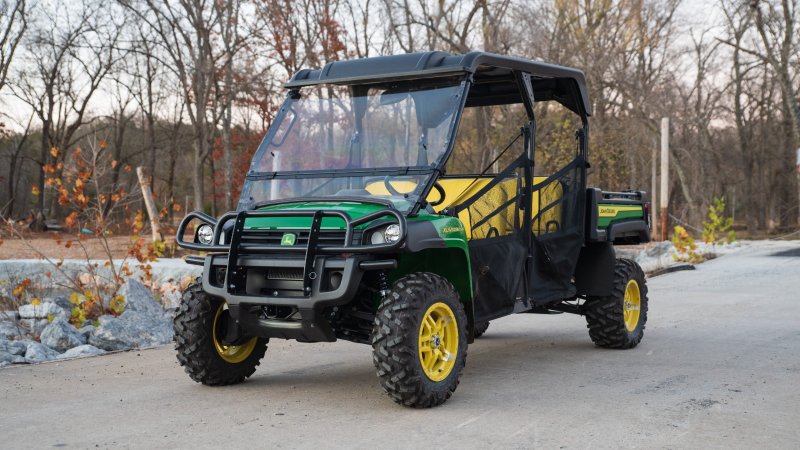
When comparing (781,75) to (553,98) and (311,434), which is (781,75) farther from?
(311,434)

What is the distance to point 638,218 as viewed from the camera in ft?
31.2

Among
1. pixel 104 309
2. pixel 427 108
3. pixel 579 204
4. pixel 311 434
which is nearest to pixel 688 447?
pixel 311 434

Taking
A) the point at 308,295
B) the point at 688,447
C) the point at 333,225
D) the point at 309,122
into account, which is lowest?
the point at 688,447

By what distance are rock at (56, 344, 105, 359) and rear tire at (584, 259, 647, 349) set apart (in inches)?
187

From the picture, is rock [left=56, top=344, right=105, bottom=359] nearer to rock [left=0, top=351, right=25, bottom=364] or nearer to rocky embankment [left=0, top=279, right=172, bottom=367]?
rocky embankment [left=0, top=279, right=172, bottom=367]

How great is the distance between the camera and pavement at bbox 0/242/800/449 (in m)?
5.29

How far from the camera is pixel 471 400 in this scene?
6.36 metres

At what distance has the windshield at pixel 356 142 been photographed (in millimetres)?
6703

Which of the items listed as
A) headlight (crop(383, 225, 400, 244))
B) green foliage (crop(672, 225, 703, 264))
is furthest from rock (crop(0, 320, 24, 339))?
green foliage (crop(672, 225, 703, 264))

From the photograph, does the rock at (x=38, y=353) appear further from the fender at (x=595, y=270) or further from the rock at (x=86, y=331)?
the fender at (x=595, y=270)

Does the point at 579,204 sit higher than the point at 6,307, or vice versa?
the point at 579,204

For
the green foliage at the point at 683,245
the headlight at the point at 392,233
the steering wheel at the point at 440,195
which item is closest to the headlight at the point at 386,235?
the headlight at the point at 392,233

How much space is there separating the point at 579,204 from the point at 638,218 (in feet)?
4.36

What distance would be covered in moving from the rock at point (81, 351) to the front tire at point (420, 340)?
3.95 meters
